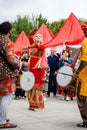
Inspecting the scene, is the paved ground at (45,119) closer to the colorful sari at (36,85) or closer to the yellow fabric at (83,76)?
the colorful sari at (36,85)

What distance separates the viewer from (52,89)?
13.6 metres

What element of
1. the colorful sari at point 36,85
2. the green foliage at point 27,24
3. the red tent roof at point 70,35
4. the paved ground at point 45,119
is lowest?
the paved ground at point 45,119

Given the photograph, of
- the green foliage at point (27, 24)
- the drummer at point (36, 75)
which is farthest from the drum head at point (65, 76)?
the green foliage at point (27, 24)

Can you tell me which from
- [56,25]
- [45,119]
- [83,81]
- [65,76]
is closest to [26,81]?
[45,119]

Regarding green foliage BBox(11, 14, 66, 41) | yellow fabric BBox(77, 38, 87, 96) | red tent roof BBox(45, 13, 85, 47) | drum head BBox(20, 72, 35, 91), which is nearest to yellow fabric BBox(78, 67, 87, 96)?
yellow fabric BBox(77, 38, 87, 96)

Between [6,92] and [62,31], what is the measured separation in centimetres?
851

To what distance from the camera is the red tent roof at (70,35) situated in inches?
520

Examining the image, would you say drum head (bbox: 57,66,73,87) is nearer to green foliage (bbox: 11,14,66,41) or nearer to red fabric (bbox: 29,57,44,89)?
red fabric (bbox: 29,57,44,89)

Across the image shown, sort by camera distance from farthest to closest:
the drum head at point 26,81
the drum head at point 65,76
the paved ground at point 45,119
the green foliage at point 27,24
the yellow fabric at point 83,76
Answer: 1. the green foliage at point 27,24
2. the drum head at point 26,81
3. the drum head at point 65,76
4. the paved ground at point 45,119
5. the yellow fabric at point 83,76

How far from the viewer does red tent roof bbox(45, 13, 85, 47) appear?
13.2 metres

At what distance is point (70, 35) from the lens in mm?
13805

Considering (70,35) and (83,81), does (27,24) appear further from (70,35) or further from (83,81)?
(83,81)

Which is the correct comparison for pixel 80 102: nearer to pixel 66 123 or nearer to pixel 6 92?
pixel 66 123

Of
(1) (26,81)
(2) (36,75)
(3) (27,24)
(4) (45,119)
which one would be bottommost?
(4) (45,119)
